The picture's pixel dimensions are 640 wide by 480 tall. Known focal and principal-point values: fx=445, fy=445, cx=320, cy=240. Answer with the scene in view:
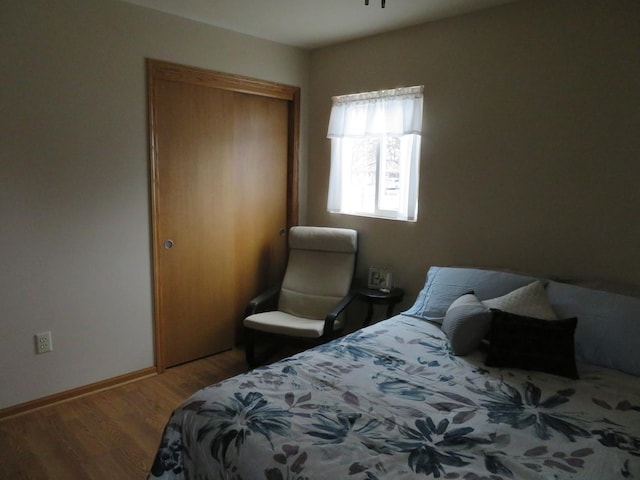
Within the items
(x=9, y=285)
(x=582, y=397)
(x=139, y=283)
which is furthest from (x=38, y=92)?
(x=582, y=397)

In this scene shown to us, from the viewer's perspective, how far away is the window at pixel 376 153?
322 centimetres

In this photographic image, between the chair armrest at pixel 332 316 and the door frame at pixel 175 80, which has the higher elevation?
the door frame at pixel 175 80

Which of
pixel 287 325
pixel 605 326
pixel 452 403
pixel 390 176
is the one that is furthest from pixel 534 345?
pixel 390 176

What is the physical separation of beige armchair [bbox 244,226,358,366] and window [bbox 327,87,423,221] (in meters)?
0.32

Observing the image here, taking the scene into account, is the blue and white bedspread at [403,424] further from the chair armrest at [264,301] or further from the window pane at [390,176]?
the window pane at [390,176]

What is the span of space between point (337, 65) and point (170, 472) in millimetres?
3122

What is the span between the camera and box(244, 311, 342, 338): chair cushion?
121 inches

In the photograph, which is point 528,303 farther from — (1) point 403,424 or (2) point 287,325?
(2) point 287,325

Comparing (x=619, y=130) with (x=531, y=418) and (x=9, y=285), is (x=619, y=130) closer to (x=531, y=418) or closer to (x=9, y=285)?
(x=531, y=418)

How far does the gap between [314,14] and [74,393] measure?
2.92m

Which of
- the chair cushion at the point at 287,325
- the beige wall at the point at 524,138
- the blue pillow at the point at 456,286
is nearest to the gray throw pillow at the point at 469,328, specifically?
the blue pillow at the point at 456,286

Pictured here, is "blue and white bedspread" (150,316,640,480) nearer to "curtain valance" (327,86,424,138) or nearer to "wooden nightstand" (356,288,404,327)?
"wooden nightstand" (356,288,404,327)

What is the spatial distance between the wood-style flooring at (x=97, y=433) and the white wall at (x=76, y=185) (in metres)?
0.17

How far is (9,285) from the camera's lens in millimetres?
2535
